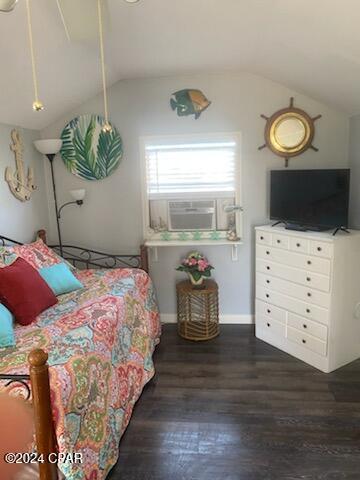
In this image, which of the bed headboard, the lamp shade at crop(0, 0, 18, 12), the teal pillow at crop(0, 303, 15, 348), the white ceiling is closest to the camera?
the lamp shade at crop(0, 0, 18, 12)

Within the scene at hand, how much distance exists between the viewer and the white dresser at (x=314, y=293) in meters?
2.72

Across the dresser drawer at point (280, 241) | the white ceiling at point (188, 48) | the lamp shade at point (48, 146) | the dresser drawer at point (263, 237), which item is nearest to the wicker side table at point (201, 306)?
the dresser drawer at point (263, 237)

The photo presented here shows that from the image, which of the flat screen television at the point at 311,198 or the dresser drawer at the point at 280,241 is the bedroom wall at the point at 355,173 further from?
the dresser drawer at the point at 280,241

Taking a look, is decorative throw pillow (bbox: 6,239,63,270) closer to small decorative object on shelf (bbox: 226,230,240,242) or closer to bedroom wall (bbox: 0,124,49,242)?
bedroom wall (bbox: 0,124,49,242)

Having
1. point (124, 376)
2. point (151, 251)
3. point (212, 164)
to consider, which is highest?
point (212, 164)

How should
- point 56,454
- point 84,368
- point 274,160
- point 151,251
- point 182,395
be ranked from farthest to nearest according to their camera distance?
1. point 151,251
2. point 274,160
3. point 182,395
4. point 84,368
5. point 56,454

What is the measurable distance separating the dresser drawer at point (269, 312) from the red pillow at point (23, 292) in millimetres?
1919

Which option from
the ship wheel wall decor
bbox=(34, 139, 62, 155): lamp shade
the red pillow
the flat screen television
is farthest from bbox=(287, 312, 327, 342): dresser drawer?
bbox=(34, 139, 62, 155): lamp shade

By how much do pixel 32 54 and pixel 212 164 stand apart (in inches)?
74.5

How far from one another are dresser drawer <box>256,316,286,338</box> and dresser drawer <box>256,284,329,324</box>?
177mm

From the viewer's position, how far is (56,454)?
1.45m

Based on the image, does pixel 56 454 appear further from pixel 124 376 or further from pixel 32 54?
pixel 32 54

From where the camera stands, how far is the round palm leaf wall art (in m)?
3.48

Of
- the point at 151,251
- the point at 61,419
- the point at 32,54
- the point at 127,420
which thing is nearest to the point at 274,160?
the point at 151,251
